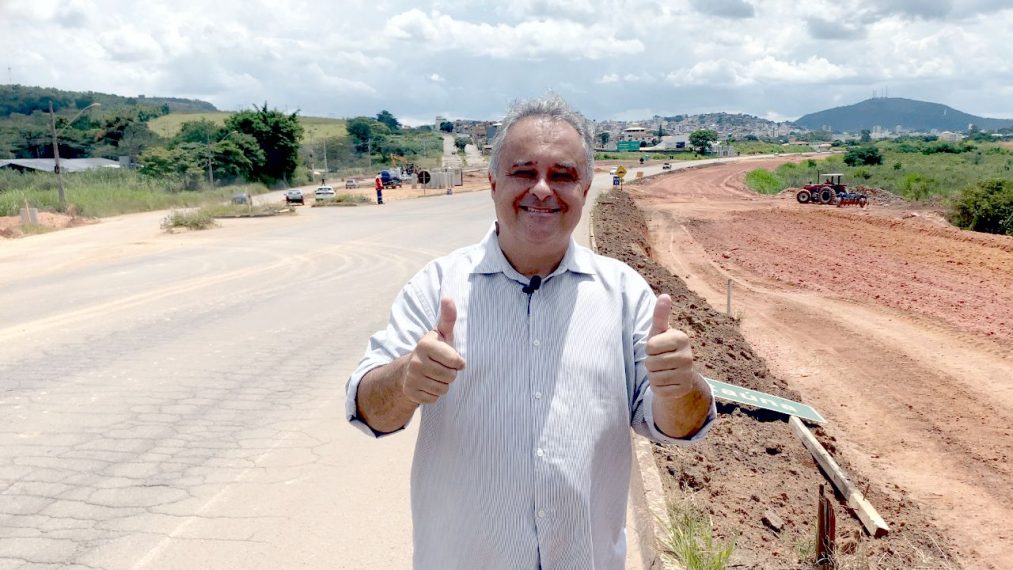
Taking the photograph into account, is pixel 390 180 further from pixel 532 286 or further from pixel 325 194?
pixel 532 286

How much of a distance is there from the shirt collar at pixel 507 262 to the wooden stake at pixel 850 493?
3.66 meters

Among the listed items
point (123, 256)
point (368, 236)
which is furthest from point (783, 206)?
point (123, 256)

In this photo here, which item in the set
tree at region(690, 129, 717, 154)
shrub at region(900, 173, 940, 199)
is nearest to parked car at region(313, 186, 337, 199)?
shrub at region(900, 173, 940, 199)

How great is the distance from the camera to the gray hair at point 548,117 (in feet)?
7.93

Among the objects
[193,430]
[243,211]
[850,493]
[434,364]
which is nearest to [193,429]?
[193,430]

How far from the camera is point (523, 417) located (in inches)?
84.1

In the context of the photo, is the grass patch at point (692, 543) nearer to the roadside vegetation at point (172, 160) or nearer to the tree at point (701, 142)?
the roadside vegetation at point (172, 160)

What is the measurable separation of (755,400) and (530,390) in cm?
527

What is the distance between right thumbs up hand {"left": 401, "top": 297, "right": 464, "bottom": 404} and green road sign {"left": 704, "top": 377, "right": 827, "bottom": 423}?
14.6ft

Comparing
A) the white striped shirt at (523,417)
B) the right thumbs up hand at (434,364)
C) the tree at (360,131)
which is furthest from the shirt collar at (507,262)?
the tree at (360,131)

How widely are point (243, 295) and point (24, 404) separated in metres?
6.24

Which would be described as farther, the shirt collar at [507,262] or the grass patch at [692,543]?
the grass patch at [692,543]

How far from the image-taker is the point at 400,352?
223cm

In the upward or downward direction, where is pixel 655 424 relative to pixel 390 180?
upward
